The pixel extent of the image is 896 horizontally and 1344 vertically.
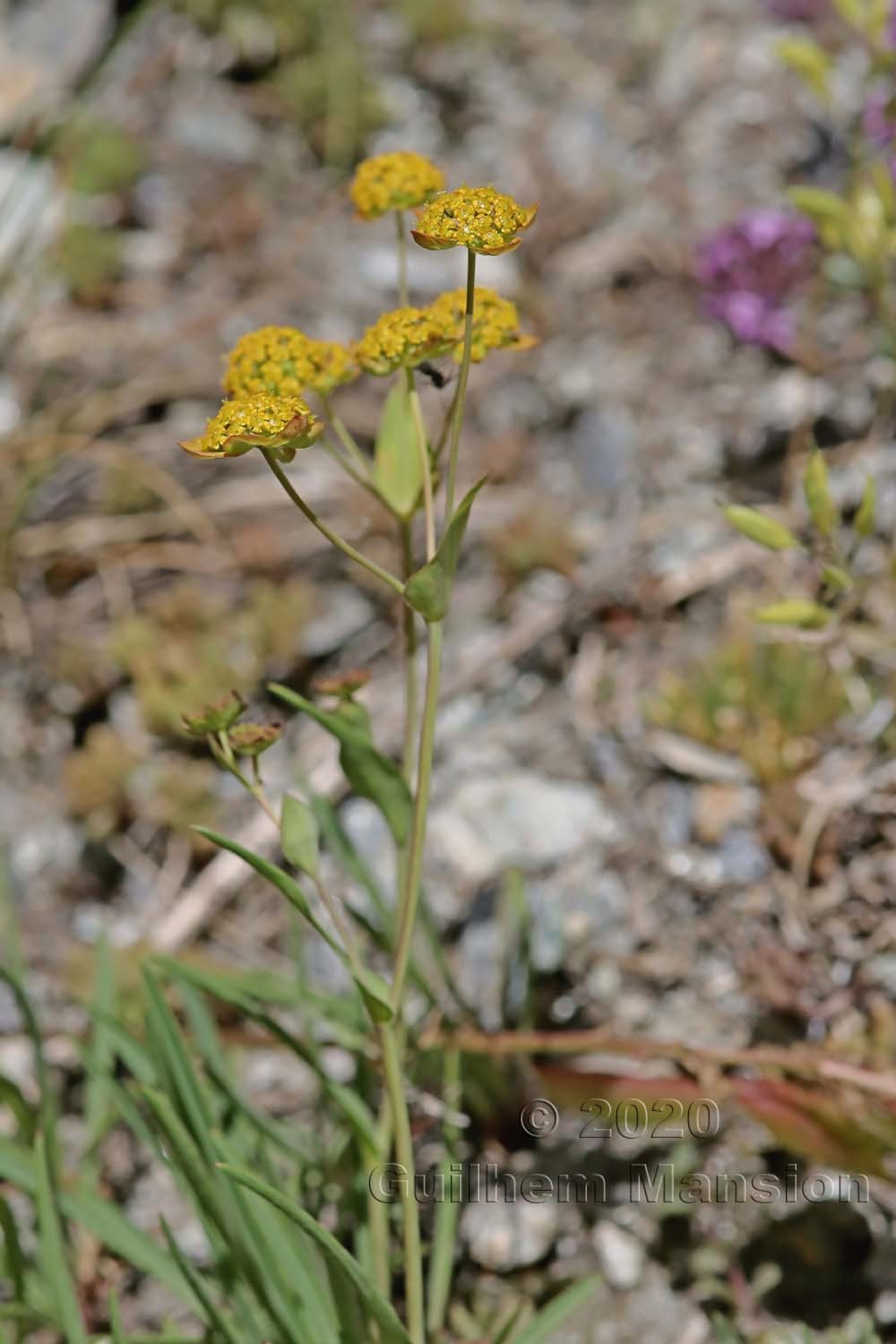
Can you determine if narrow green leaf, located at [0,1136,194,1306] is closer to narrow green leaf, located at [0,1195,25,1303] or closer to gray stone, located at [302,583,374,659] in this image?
narrow green leaf, located at [0,1195,25,1303]

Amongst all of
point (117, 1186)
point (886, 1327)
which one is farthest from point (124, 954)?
point (886, 1327)

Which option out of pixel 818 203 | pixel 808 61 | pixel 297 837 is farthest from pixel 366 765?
pixel 808 61

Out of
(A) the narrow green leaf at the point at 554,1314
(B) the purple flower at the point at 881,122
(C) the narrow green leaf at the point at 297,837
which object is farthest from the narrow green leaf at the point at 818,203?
(A) the narrow green leaf at the point at 554,1314

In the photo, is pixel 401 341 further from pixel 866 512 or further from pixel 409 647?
pixel 866 512

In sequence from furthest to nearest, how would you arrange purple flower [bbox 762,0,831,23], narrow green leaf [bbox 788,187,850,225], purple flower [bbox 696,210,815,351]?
purple flower [bbox 762,0,831,23]
purple flower [bbox 696,210,815,351]
narrow green leaf [bbox 788,187,850,225]

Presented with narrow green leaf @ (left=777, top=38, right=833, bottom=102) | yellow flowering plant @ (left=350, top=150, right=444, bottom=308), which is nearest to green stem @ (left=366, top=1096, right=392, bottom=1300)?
yellow flowering plant @ (left=350, top=150, right=444, bottom=308)

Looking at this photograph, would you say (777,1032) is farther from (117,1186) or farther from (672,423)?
(672,423)
